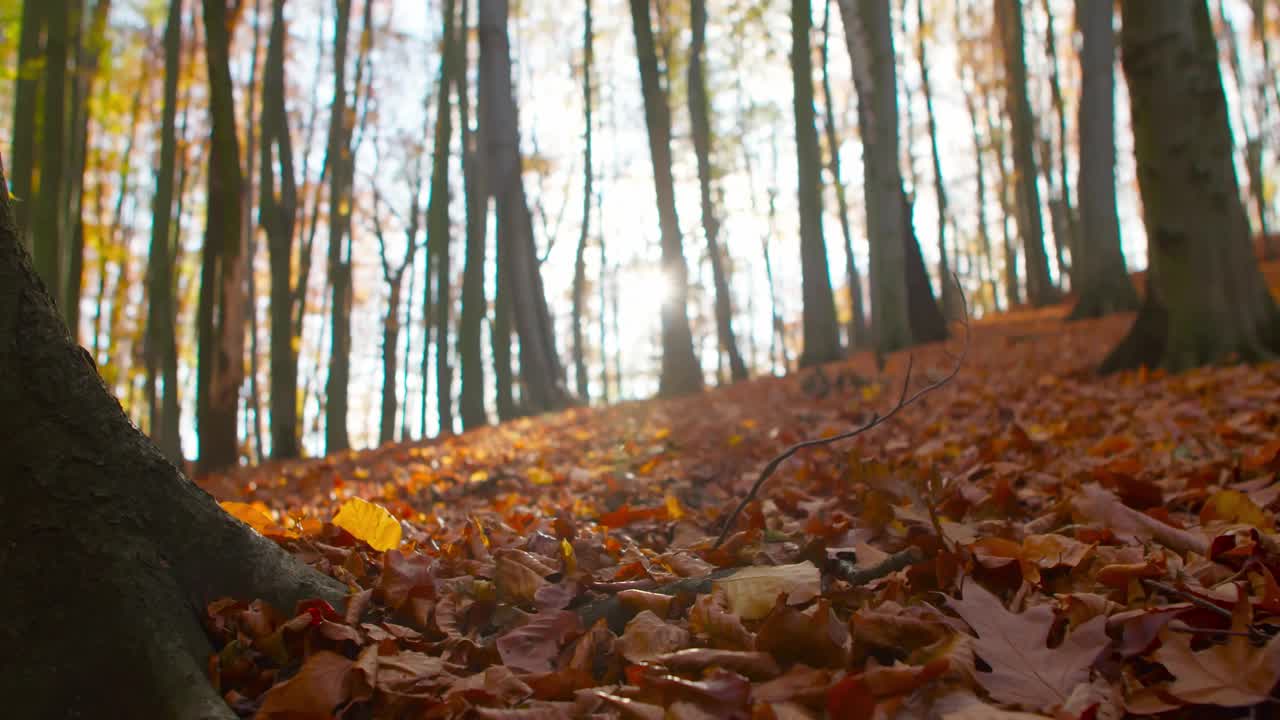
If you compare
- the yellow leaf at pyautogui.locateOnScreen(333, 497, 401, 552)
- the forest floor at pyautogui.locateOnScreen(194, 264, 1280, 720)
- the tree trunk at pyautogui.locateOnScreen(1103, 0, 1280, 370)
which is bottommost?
the forest floor at pyautogui.locateOnScreen(194, 264, 1280, 720)

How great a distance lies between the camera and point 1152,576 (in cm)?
145

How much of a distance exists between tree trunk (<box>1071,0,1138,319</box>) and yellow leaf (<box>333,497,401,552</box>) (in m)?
11.2

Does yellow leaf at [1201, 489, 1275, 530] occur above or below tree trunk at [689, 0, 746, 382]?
below

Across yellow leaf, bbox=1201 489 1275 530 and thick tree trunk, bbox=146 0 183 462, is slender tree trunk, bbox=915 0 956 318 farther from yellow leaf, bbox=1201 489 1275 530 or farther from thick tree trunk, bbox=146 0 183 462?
yellow leaf, bbox=1201 489 1275 530

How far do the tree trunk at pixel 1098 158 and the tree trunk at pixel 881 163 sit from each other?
3334mm

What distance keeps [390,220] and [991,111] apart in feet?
56.9

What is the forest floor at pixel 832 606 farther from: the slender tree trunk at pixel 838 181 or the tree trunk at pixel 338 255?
the slender tree trunk at pixel 838 181

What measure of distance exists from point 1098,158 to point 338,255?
39.6 feet

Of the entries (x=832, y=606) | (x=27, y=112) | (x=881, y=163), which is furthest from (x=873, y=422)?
(x=27, y=112)

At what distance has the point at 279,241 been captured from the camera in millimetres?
9961

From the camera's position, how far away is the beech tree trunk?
4.10 feet

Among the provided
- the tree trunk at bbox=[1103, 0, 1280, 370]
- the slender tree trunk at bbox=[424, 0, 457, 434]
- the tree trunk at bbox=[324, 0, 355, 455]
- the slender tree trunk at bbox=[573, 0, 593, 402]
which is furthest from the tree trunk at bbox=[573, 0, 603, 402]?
the tree trunk at bbox=[1103, 0, 1280, 370]

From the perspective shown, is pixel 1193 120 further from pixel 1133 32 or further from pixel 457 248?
pixel 457 248

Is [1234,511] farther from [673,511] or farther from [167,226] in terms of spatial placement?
[167,226]
